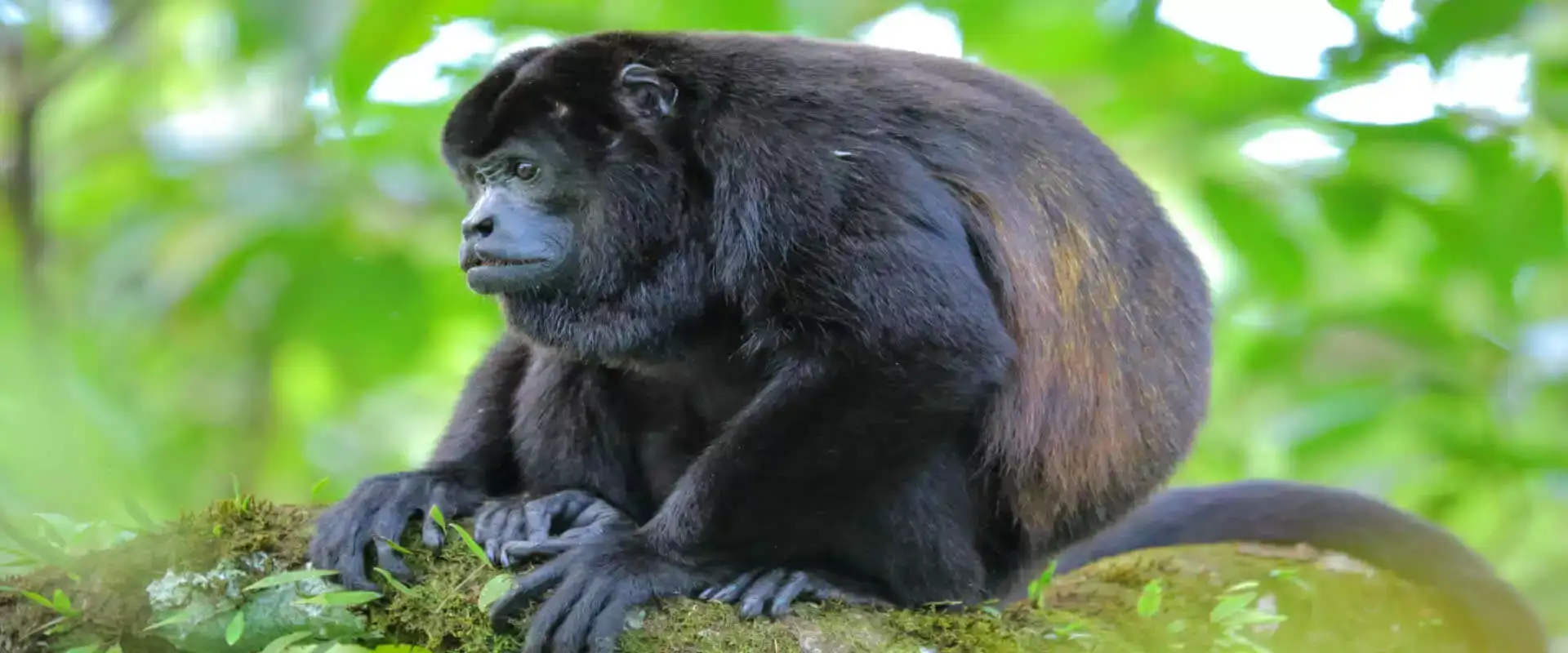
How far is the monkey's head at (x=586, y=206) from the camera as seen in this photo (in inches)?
112

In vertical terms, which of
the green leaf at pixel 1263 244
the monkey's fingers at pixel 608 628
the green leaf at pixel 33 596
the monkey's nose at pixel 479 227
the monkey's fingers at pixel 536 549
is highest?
the green leaf at pixel 1263 244

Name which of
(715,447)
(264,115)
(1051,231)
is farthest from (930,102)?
(264,115)

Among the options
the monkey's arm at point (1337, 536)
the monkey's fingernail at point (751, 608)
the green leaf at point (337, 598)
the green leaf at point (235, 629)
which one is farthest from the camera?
the monkey's arm at point (1337, 536)

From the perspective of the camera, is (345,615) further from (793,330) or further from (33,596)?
(793,330)

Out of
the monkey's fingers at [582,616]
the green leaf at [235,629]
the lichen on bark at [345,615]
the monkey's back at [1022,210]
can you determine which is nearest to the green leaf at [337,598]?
the lichen on bark at [345,615]

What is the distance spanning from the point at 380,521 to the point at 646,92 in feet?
3.66

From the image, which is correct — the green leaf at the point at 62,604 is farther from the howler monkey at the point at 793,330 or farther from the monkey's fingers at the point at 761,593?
the monkey's fingers at the point at 761,593

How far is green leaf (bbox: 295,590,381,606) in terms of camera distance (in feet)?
7.22

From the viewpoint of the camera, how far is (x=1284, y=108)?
3139 mm

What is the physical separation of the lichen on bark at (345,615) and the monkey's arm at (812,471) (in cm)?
14

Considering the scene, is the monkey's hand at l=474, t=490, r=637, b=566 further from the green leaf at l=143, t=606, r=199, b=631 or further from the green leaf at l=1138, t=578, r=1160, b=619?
the green leaf at l=1138, t=578, r=1160, b=619

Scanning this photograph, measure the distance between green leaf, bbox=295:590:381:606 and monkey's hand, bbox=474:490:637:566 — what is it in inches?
11.9

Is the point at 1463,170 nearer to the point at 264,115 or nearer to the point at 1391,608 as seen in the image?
the point at 1391,608

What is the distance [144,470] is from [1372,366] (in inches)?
137
